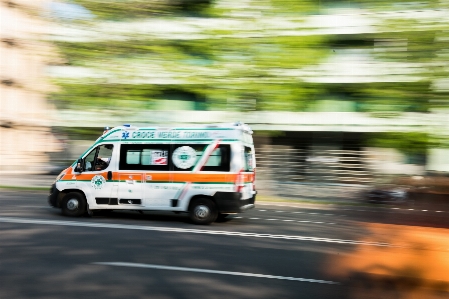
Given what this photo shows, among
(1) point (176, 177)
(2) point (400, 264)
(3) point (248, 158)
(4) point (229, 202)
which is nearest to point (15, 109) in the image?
(1) point (176, 177)

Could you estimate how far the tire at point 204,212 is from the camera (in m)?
11.7

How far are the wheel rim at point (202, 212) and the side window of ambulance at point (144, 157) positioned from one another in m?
1.17

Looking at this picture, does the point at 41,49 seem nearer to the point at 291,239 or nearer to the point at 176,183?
the point at 176,183

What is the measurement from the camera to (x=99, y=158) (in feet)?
40.0

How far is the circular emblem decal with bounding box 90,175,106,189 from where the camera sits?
39.9 feet

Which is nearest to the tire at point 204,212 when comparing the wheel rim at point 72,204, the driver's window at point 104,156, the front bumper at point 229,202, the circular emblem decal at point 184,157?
the front bumper at point 229,202

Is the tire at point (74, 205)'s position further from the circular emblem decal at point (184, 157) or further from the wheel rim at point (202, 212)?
the wheel rim at point (202, 212)

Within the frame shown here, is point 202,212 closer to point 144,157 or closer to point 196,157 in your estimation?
point 196,157

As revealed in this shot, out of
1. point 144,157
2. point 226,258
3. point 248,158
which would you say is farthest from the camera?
point 248,158

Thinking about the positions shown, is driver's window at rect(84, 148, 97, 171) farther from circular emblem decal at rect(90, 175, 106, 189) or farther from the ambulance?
circular emblem decal at rect(90, 175, 106, 189)

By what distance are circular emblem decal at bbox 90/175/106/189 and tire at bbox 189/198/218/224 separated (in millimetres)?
2177

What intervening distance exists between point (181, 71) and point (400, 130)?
12.5ft

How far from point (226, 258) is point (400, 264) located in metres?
3.33

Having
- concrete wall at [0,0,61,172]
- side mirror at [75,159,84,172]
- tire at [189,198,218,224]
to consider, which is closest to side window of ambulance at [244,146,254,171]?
tire at [189,198,218,224]
